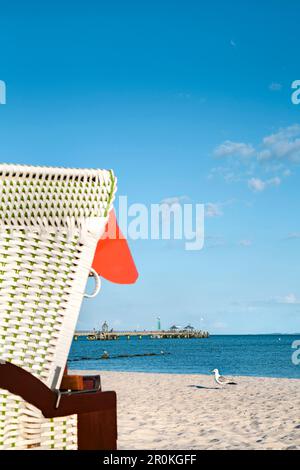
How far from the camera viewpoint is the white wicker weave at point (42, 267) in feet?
6.67

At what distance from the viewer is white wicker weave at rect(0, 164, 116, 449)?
2.03m

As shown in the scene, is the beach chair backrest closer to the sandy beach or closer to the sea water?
the sandy beach

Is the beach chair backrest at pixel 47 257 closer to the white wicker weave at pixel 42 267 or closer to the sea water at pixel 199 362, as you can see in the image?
the white wicker weave at pixel 42 267

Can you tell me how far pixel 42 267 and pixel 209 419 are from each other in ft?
19.5

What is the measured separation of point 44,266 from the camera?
2.09 metres

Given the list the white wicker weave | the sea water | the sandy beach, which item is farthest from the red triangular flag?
the sea water

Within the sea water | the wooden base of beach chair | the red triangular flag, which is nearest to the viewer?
the wooden base of beach chair

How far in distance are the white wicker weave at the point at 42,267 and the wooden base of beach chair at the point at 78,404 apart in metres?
0.07

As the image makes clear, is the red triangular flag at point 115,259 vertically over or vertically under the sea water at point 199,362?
under

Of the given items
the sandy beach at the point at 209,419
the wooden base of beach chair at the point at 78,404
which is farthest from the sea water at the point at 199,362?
the wooden base of beach chair at the point at 78,404

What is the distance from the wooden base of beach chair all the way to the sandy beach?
3157 mm
